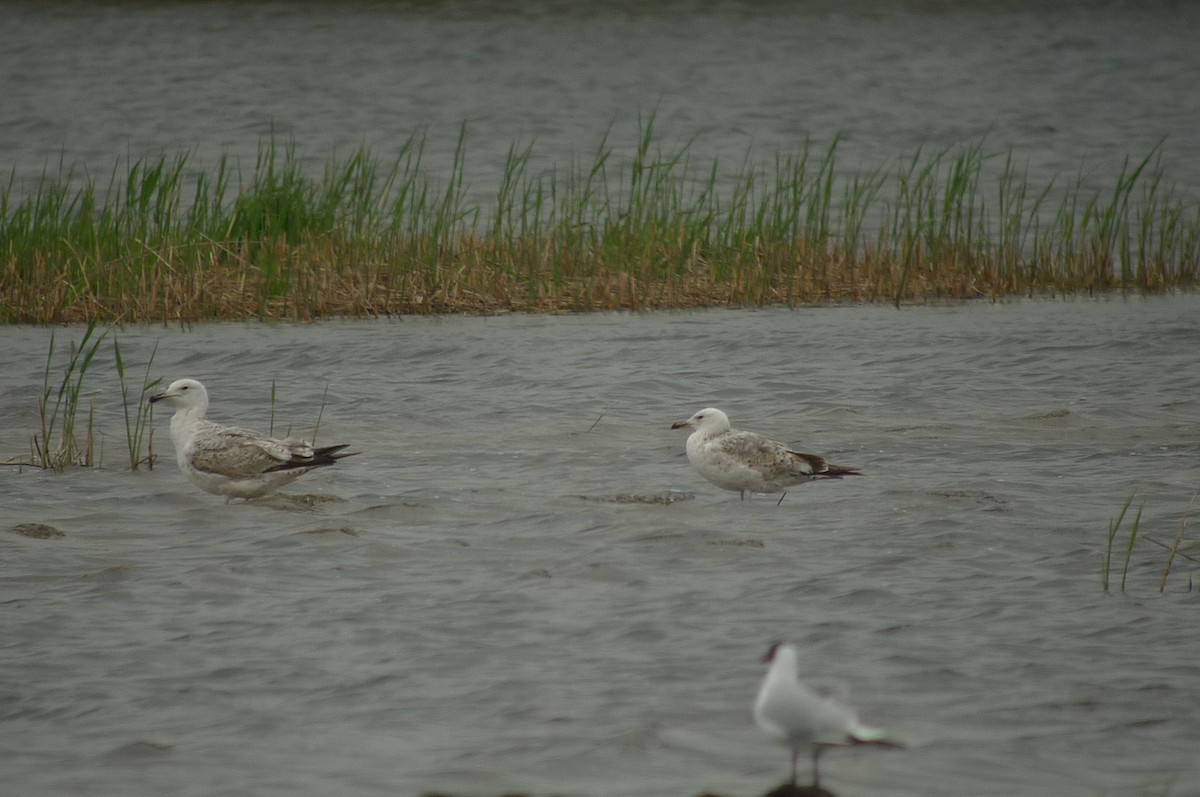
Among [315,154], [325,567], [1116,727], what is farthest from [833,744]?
[315,154]

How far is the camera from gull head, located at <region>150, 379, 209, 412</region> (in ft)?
31.2

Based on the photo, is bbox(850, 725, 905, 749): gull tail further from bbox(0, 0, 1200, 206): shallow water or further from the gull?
bbox(0, 0, 1200, 206): shallow water

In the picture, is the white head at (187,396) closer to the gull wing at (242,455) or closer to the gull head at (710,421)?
the gull wing at (242,455)

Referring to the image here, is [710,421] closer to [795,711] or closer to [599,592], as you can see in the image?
[599,592]

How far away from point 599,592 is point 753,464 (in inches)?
76.0

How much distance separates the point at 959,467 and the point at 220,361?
6498 millimetres

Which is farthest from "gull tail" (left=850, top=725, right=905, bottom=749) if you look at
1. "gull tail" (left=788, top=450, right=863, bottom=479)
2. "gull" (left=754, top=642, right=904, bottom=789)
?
"gull tail" (left=788, top=450, right=863, bottom=479)

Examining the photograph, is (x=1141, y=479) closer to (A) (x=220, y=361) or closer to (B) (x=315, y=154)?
(A) (x=220, y=361)

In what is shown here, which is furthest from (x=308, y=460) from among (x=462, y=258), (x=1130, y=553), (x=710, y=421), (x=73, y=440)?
(x=462, y=258)

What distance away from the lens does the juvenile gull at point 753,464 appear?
340 inches

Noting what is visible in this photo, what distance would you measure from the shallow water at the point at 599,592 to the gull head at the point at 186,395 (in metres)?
0.48

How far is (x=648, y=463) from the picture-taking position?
988cm

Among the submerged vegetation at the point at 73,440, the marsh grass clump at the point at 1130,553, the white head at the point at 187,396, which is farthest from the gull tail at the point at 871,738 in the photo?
the white head at the point at 187,396

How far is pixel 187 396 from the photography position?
956cm
